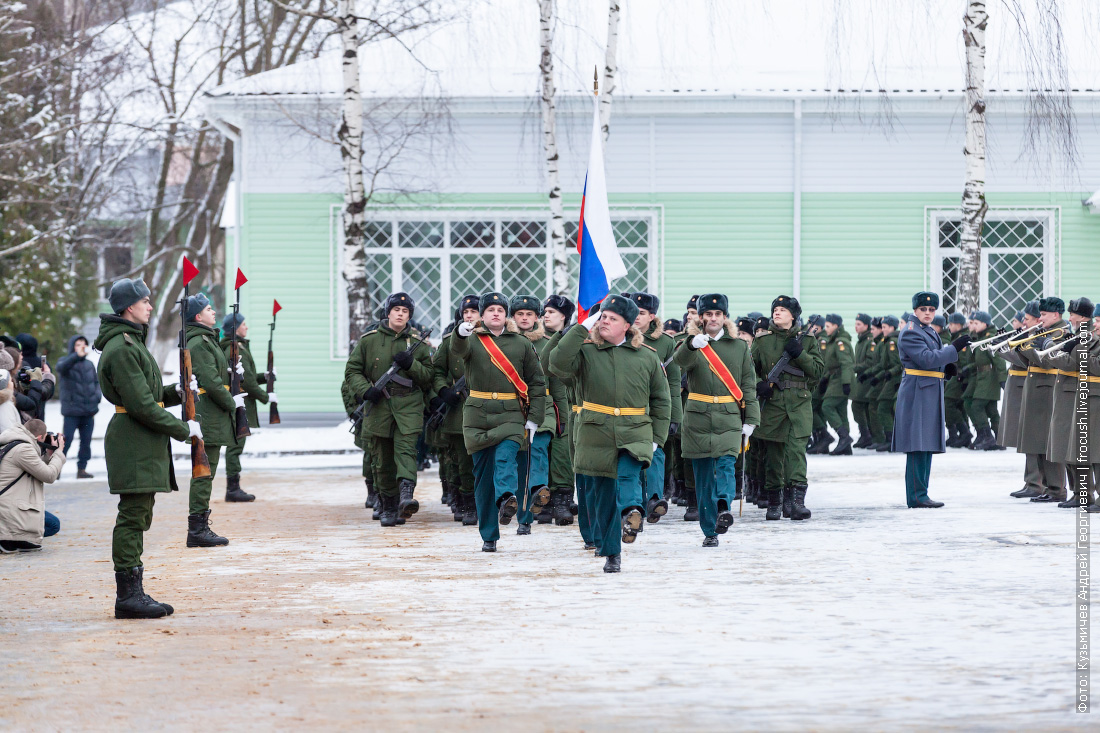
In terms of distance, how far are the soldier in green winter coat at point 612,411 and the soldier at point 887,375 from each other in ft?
32.5

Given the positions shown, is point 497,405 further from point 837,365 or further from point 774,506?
point 837,365

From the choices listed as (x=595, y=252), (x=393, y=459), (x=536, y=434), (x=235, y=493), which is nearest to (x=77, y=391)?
(x=235, y=493)

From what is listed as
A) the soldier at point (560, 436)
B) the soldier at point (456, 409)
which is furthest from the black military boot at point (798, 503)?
the soldier at point (456, 409)

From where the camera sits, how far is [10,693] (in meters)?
5.79

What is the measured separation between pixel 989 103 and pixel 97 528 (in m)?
15.7

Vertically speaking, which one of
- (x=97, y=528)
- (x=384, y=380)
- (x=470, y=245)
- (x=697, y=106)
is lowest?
(x=97, y=528)

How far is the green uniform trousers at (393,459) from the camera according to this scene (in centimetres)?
1121

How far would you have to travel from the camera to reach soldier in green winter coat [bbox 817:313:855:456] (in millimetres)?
18125

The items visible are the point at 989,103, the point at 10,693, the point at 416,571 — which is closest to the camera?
the point at 10,693

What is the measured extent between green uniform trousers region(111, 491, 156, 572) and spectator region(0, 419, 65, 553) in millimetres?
2955

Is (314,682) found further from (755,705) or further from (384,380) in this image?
(384,380)

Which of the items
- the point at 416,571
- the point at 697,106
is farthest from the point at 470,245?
the point at 416,571

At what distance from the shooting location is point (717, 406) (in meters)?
10.0

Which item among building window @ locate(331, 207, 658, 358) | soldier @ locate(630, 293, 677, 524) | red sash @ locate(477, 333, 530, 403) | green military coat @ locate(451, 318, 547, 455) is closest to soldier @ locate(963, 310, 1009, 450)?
building window @ locate(331, 207, 658, 358)
